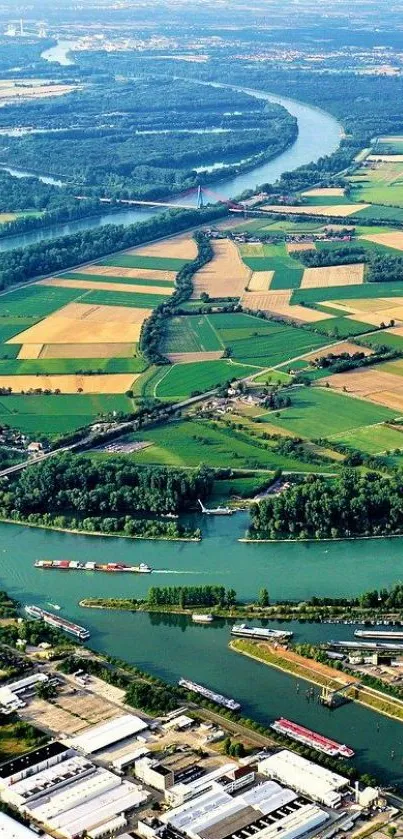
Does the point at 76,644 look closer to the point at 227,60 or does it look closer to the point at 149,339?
the point at 149,339

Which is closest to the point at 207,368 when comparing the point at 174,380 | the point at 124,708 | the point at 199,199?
the point at 174,380

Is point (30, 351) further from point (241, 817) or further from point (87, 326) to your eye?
point (241, 817)


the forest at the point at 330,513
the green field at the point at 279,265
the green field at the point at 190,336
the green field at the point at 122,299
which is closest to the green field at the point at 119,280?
the green field at the point at 122,299

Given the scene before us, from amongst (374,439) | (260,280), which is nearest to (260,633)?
(374,439)

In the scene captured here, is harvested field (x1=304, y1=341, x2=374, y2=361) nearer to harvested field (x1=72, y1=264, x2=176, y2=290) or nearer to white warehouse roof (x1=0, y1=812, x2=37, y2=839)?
harvested field (x1=72, y1=264, x2=176, y2=290)

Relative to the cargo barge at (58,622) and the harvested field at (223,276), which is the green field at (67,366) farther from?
the cargo barge at (58,622)
